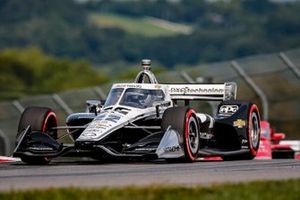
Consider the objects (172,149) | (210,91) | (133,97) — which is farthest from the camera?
(210,91)

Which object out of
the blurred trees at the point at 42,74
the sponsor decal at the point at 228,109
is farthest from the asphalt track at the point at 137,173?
the blurred trees at the point at 42,74

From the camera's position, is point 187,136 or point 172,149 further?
point 187,136

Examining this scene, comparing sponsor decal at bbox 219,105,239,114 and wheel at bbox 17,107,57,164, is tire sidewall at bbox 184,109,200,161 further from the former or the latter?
wheel at bbox 17,107,57,164

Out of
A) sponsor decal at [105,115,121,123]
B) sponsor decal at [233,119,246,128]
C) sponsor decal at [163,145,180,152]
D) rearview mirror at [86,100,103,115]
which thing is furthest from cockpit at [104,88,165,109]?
sponsor decal at [233,119,246,128]

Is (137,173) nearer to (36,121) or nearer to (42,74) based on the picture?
(36,121)

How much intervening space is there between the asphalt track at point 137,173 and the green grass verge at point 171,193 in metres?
0.73

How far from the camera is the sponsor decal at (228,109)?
23734 mm

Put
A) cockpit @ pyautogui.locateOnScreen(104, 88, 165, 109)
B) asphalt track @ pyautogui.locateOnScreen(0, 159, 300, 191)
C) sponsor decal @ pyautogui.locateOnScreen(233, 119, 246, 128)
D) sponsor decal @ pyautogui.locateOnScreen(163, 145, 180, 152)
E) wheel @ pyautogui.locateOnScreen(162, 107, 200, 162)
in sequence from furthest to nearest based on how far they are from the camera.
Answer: sponsor decal @ pyautogui.locateOnScreen(233, 119, 246, 128) → cockpit @ pyautogui.locateOnScreen(104, 88, 165, 109) → wheel @ pyautogui.locateOnScreen(162, 107, 200, 162) → sponsor decal @ pyautogui.locateOnScreen(163, 145, 180, 152) → asphalt track @ pyautogui.locateOnScreen(0, 159, 300, 191)

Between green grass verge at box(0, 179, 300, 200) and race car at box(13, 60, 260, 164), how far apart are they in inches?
216

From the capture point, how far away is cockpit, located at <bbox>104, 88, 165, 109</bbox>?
22.4 metres

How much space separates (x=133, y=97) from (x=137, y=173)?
3.98 metres

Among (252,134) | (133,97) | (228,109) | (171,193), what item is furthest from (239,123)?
(171,193)

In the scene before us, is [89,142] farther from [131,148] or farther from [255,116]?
[255,116]

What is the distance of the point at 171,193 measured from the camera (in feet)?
49.9
